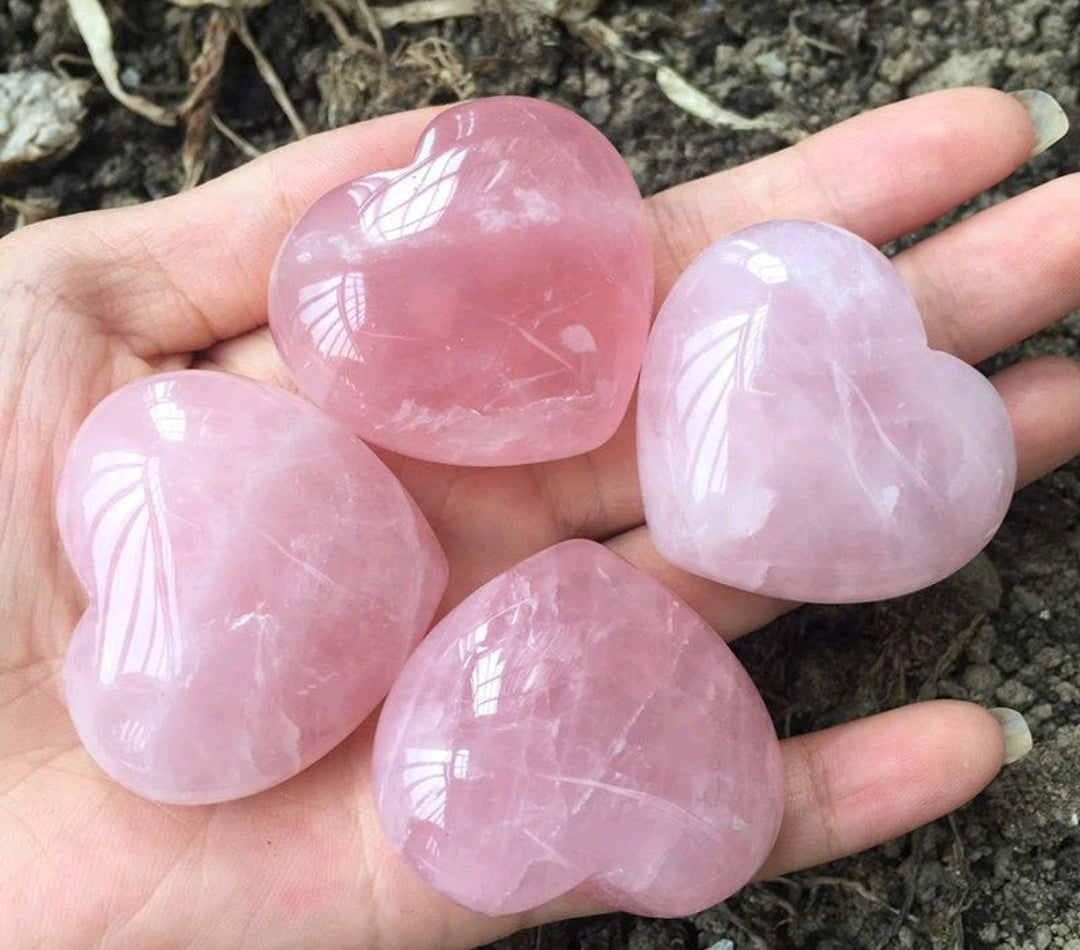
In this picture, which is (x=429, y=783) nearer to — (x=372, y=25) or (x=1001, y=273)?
(x=1001, y=273)

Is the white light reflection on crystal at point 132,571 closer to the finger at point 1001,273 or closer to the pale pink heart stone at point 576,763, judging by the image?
the pale pink heart stone at point 576,763

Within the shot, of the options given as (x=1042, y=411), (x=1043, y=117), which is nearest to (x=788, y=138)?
(x=1043, y=117)

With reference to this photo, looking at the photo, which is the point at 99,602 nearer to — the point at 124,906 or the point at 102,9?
the point at 124,906

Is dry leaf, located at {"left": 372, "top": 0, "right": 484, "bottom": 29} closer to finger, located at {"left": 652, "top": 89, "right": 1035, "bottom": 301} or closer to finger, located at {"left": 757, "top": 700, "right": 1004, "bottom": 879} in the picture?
→ finger, located at {"left": 652, "top": 89, "right": 1035, "bottom": 301}

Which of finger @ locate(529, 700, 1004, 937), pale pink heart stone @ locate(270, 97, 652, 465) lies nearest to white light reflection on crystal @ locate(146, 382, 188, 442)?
pale pink heart stone @ locate(270, 97, 652, 465)

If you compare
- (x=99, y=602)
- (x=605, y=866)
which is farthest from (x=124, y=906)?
(x=605, y=866)

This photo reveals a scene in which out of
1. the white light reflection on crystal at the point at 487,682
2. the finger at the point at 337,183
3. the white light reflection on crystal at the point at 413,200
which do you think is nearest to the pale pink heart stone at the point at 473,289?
the white light reflection on crystal at the point at 413,200
